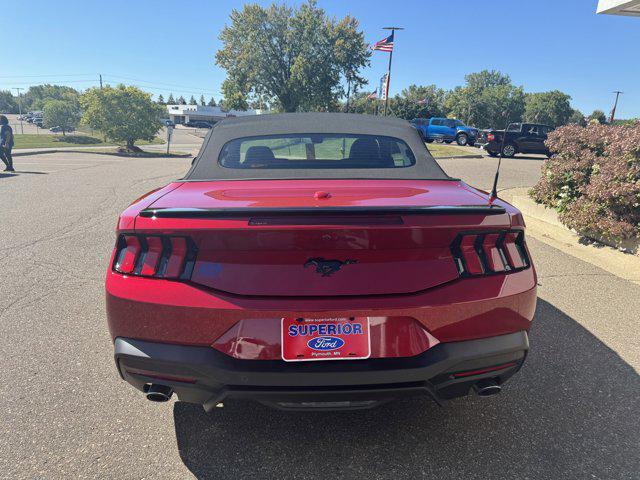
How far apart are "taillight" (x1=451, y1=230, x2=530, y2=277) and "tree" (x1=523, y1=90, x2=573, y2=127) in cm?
11303

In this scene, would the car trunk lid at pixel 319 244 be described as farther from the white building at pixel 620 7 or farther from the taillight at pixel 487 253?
the white building at pixel 620 7

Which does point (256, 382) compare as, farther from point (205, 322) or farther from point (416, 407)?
point (416, 407)

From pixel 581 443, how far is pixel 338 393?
147cm

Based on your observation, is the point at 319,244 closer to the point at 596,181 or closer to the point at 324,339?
the point at 324,339

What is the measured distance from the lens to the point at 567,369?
2957mm

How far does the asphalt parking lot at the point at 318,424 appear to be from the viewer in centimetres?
207

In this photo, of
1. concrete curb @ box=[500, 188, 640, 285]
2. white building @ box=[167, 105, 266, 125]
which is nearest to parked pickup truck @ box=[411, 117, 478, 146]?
concrete curb @ box=[500, 188, 640, 285]

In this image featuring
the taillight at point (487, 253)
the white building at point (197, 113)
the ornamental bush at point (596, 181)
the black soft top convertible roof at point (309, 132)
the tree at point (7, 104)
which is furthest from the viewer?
the tree at point (7, 104)

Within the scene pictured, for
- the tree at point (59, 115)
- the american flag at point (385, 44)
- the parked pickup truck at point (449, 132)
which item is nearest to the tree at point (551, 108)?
the parked pickup truck at point (449, 132)

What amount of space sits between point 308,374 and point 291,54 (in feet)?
164

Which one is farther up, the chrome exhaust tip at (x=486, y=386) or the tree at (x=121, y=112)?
the tree at (x=121, y=112)

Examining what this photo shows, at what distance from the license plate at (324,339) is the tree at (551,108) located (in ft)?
373

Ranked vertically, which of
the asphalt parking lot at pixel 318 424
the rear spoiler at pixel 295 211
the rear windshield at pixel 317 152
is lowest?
the asphalt parking lot at pixel 318 424

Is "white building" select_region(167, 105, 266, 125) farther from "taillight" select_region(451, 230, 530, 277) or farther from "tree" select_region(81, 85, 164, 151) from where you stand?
"taillight" select_region(451, 230, 530, 277)
